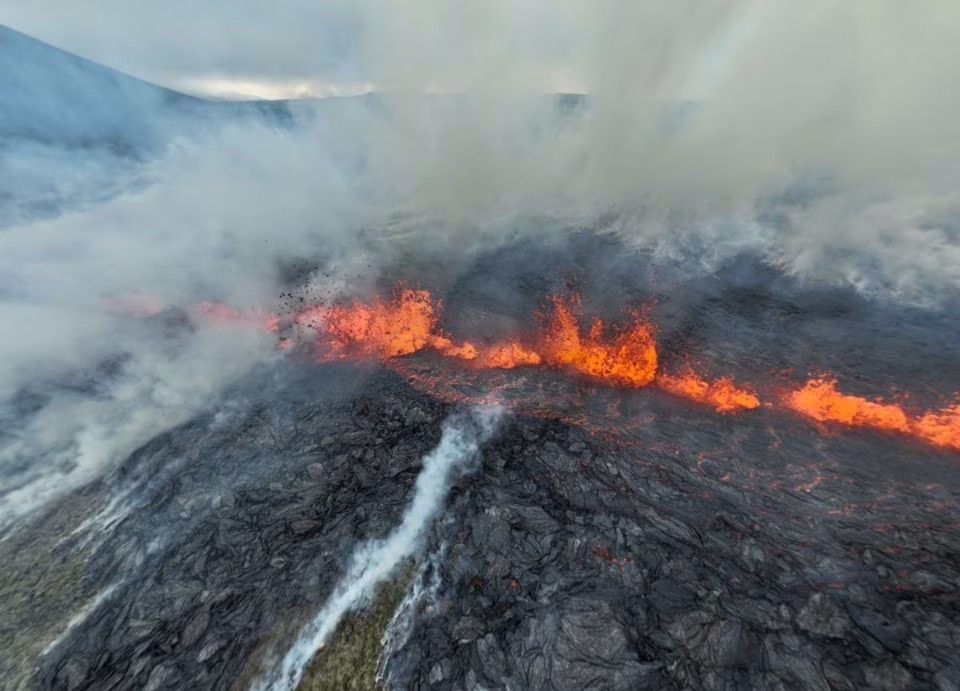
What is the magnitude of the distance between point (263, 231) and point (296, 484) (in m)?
44.2

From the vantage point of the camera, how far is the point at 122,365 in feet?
103

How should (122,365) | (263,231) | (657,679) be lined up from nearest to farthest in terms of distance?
(657,679) → (122,365) → (263,231)

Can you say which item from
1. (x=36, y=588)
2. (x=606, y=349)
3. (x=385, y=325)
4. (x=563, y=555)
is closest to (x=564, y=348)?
(x=606, y=349)

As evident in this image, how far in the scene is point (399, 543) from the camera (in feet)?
64.8

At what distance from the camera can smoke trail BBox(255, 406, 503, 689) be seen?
53.4 feet

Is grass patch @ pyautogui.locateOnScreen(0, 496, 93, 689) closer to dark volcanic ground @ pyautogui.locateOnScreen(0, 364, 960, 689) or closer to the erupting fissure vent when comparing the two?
dark volcanic ground @ pyautogui.locateOnScreen(0, 364, 960, 689)

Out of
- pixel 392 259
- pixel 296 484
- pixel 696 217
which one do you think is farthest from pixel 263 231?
pixel 696 217

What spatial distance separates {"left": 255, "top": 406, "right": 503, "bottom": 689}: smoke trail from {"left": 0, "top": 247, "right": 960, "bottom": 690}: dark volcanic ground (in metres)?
0.57

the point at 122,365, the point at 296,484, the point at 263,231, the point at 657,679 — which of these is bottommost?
the point at 657,679

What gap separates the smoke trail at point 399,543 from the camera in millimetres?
16266

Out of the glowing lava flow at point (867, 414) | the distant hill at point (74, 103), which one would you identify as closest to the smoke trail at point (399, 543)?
the glowing lava flow at point (867, 414)

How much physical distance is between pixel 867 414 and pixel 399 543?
26.1 metres

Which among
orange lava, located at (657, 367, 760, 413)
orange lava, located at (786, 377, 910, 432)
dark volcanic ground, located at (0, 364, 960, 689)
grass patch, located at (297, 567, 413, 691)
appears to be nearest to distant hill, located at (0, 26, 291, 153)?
dark volcanic ground, located at (0, 364, 960, 689)

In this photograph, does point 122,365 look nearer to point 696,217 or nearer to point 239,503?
point 239,503
